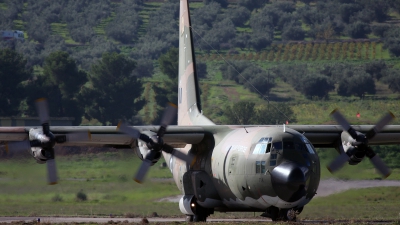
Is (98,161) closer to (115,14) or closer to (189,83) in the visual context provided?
(189,83)

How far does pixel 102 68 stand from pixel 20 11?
284ft

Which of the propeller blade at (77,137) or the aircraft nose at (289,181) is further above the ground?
the aircraft nose at (289,181)

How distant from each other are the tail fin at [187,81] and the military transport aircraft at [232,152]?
120 cm

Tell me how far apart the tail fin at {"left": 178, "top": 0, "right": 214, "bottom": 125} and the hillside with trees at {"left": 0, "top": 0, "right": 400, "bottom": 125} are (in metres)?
13.8

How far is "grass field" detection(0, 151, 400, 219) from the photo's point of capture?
36156mm

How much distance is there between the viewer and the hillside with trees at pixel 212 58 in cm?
8618

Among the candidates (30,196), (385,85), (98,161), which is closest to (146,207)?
(30,196)

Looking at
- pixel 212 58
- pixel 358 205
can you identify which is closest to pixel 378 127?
pixel 358 205

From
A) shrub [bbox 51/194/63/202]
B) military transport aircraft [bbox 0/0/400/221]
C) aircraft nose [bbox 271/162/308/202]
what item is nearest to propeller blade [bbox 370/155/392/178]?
military transport aircraft [bbox 0/0/400/221]

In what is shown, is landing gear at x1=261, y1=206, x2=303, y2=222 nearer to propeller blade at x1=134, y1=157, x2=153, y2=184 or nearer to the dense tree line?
propeller blade at x1=134, y1=157, x2=153, y2=184

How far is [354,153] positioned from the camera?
2830 centimetres

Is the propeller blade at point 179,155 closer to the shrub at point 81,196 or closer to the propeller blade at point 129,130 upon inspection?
the propeller blade at point 129,130

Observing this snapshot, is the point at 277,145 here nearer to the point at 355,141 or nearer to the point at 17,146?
the point at 355,141

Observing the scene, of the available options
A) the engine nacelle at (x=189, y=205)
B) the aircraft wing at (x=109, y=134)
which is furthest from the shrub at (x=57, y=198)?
the engine nacelle at (x=189, y=205)
